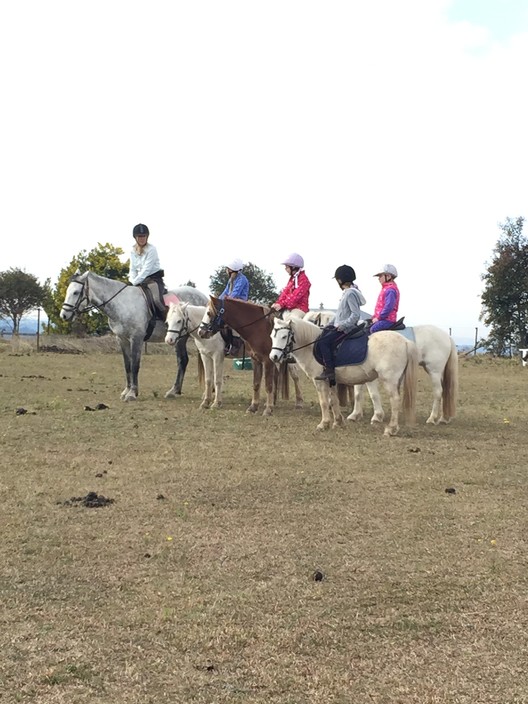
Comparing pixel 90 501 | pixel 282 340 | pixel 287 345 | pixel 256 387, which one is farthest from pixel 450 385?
pixel 90 501

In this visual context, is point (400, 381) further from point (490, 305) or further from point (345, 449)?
point (490, 305)

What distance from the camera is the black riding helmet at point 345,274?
1016 cm

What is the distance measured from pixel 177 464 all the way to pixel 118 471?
0.64 metres

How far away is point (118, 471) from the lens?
6848 millimetres

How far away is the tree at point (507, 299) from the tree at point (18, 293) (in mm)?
30867

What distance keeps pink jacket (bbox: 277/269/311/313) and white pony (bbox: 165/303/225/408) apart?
1.33 metres

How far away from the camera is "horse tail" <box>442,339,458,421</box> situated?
10750 mm

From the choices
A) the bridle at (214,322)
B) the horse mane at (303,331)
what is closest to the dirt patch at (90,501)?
the horse mane at (303,331)

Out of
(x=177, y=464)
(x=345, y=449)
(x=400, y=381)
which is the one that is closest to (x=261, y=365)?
(x=400, y=381)

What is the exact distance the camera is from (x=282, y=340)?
979 centimetres

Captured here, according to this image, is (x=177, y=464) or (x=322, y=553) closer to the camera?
(x=322, y=553)

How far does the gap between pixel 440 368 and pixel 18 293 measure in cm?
4205

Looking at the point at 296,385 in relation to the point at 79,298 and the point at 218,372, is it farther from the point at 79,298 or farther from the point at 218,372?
the point at 79,298

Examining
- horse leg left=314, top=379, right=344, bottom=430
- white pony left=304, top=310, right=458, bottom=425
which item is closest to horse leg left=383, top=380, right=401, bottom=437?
horse leg left=314, top=379, right=344, bottom=430
